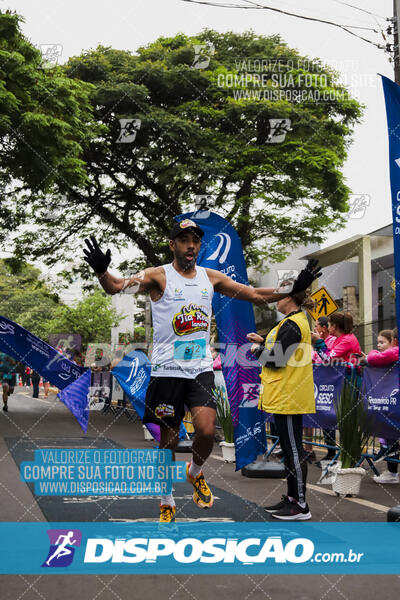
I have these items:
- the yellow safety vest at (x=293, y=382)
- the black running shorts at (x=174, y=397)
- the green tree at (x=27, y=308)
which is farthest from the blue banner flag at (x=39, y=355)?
the green tree at (x=27, y=308)

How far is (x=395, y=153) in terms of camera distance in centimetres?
515

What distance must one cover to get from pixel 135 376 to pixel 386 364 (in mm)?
4523

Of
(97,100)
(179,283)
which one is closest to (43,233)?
(97,100)

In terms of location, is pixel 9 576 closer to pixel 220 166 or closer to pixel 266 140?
pixel 220 166

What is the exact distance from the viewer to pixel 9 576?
3805 millimetres

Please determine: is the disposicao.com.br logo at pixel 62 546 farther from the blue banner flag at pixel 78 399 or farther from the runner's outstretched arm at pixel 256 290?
the blue banner flag at pixel 78 399

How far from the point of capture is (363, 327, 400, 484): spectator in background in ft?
24.7

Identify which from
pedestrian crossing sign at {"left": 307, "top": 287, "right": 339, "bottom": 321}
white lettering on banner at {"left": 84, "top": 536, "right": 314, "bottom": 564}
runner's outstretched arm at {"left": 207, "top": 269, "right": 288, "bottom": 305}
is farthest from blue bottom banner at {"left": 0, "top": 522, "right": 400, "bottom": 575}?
pedestrian crossing sign at {"left": 307, "top": 287, "right": 339, "bottom": 321}

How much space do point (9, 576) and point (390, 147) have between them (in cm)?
376

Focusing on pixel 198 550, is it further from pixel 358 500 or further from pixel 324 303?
pixel 324 303

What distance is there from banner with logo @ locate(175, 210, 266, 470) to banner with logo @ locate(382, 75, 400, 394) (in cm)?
257

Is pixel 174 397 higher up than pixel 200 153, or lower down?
lower down

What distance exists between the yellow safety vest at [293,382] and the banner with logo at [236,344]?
5.06 ft

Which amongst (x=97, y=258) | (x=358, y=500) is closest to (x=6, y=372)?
(x=358, y=500)
